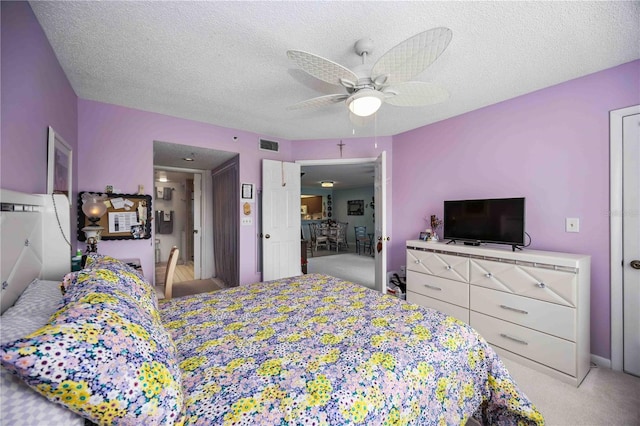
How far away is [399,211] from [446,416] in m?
2.95

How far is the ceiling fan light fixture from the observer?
1.72 meters

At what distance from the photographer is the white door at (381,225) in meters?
3.24

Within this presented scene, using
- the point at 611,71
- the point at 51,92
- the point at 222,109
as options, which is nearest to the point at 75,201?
the point at 51,92

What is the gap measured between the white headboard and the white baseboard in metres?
3.81

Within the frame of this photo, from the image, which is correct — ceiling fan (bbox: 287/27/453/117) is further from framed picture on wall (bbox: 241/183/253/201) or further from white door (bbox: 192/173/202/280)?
white door (bbox: 192/173/202/280)

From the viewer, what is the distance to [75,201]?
251cm

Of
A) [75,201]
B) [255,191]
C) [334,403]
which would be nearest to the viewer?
[334,403]

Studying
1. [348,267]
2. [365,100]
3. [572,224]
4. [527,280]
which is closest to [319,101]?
[365,100]

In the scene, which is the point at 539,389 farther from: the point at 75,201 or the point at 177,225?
the point at 177,225

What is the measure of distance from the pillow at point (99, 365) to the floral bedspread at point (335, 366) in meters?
0.15

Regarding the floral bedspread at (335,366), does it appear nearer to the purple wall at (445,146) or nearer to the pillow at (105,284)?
the pillow at (105,284)

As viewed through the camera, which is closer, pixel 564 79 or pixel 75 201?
pixel 564 79

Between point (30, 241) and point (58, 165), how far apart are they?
1.02 m

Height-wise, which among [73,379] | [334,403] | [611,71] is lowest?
[334,403]
